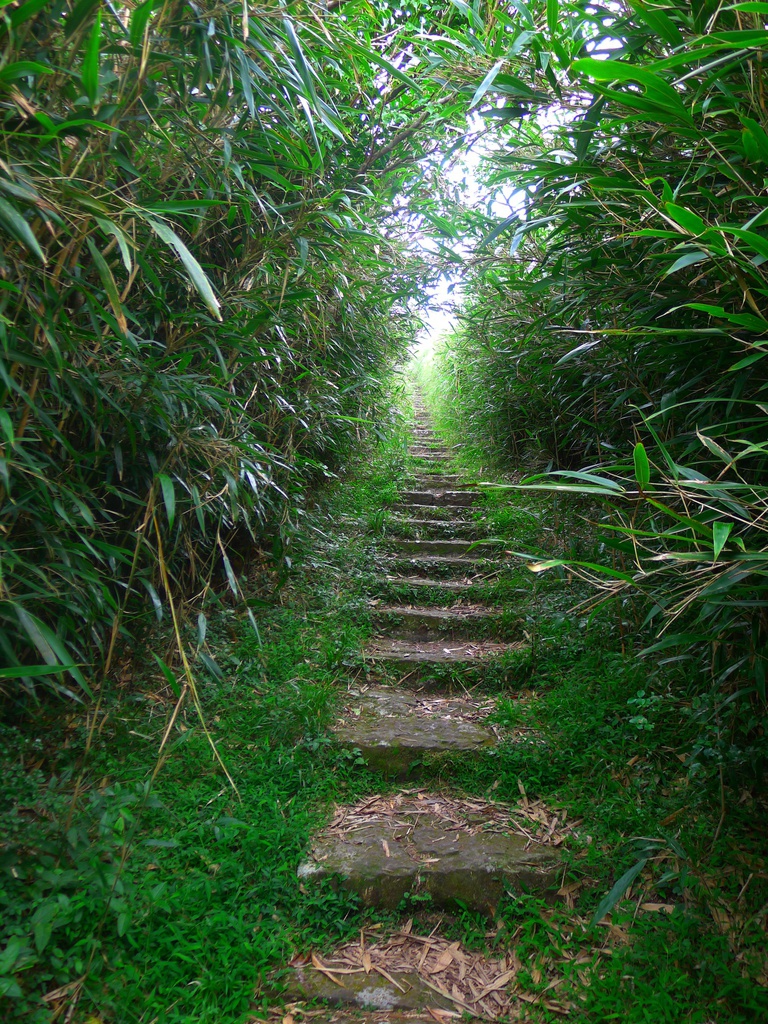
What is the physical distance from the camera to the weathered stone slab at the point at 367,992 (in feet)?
4.58

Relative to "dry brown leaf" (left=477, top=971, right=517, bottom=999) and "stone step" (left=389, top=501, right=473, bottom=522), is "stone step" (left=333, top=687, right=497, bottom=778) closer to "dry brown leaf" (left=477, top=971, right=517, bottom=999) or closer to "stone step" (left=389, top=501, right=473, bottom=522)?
"dry brown leaf" (left=477, top=971, right=517, bottom=999)

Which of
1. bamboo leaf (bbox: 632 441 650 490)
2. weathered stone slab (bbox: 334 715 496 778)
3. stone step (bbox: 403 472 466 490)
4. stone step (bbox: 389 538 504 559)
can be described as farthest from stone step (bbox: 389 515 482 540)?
bamboo leaf (bbox: 632 441 650 490)

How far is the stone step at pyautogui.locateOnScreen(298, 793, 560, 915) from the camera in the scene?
1647 mm

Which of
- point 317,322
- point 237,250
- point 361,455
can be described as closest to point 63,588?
point 237,250

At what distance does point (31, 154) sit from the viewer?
1.19 m

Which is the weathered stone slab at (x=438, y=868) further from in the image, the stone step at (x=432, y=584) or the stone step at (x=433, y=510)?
the stone step at (x=433, y=510)

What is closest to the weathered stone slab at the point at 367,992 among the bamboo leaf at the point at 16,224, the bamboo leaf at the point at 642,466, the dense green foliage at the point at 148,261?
the dense green foliage at the point at 148,261

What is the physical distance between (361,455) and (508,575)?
7.00ft

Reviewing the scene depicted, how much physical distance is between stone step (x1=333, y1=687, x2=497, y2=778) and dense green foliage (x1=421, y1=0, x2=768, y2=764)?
862mm

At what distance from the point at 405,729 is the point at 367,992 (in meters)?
0.90

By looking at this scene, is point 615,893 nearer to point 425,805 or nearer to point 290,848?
point 425,805

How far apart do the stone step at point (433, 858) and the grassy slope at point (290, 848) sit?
0.06 m

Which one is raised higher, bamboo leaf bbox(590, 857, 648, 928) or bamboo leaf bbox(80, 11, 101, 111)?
bamboo leaf bbox(80, 11, 101, 111)

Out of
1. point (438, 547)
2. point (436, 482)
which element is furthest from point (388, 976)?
point (436, 482)
